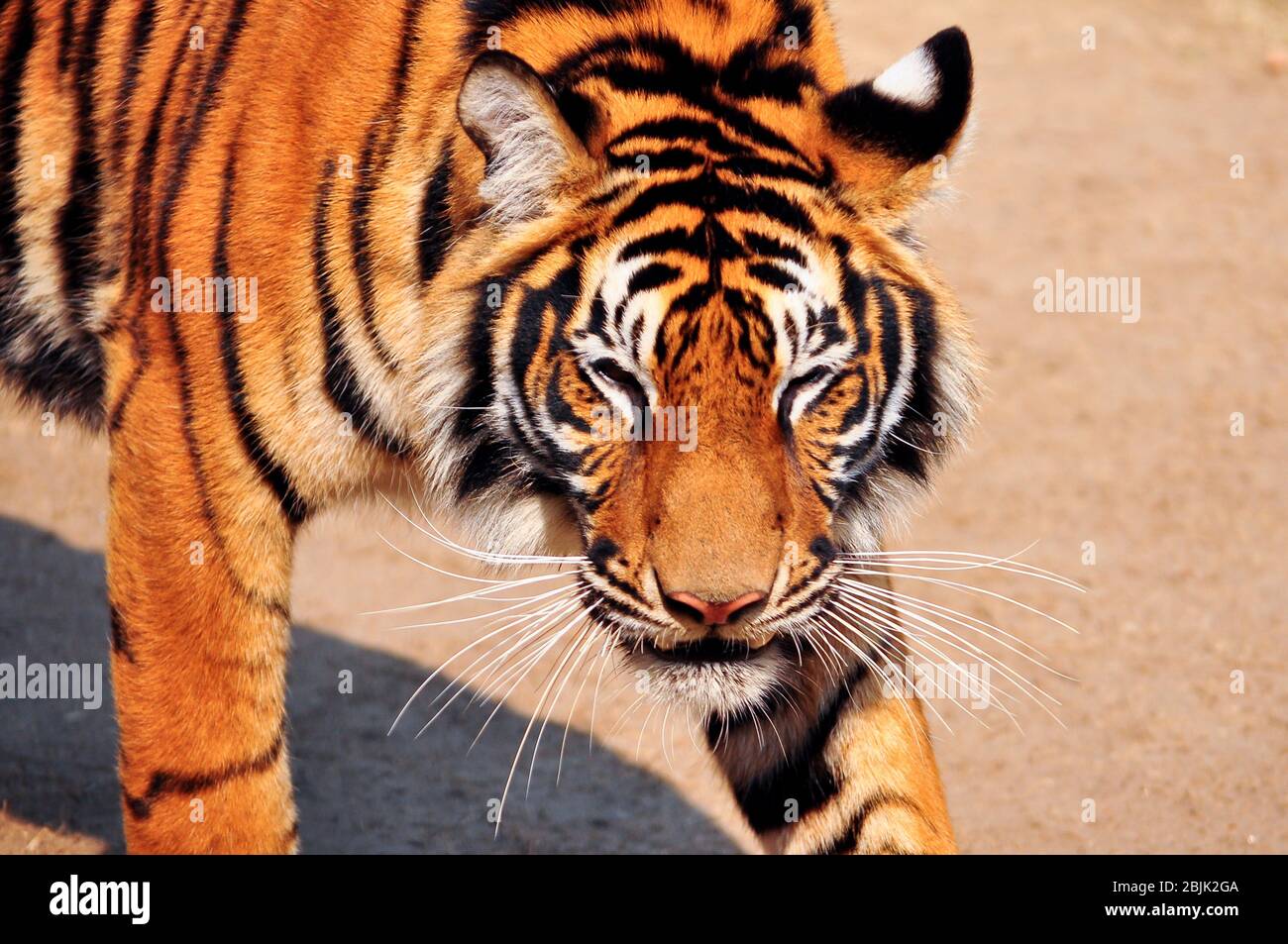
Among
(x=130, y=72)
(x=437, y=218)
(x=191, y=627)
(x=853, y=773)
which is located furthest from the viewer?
(x=130, y=72)

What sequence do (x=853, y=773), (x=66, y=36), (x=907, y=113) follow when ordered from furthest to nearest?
(x=66, y=36) → (x=853, y=773) → (x=907, y=113)

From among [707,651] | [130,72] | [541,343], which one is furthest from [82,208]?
[707,651]

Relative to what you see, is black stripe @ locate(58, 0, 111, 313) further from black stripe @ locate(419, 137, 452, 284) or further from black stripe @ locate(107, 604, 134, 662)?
black stripe @ locate(419, 137, 452, 284)

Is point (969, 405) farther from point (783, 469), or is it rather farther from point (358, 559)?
point (358, 559)

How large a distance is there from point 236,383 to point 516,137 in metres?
0.57

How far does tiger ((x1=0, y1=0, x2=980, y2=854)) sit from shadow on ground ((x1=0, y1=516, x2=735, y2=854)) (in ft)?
2.45

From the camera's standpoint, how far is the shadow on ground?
319 cm

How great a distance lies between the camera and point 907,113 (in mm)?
2113

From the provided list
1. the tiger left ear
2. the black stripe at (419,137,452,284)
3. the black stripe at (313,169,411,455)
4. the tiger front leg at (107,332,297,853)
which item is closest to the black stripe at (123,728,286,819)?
the tiger front leg at (107,332,297,853)

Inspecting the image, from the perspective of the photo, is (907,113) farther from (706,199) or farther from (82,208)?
(82,208)

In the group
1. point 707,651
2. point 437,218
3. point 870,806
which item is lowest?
point 870,806

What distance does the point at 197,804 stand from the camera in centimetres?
238

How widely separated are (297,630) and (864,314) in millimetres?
2156
